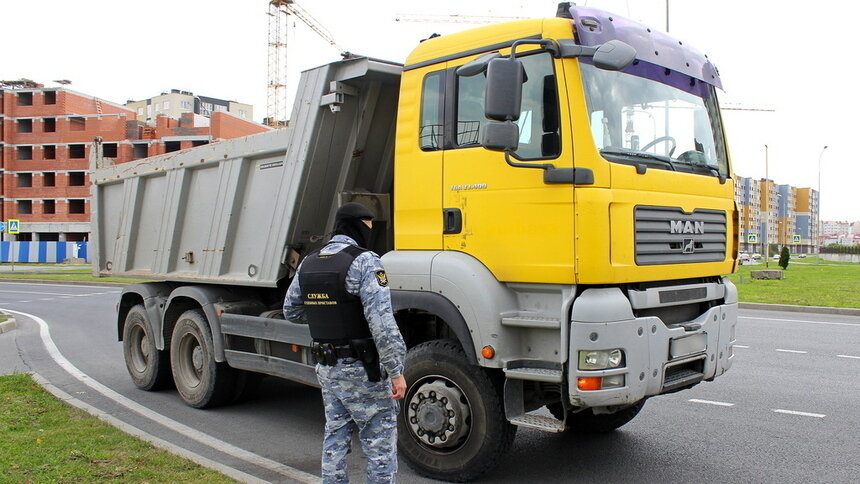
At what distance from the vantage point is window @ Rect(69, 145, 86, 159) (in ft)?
219

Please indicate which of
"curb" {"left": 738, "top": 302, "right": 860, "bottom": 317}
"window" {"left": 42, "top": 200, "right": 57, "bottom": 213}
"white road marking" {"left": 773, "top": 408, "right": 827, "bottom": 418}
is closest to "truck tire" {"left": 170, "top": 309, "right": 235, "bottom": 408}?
"white road marking" {"left": 773, "top": 408, "right": 827, "bottom": 418}

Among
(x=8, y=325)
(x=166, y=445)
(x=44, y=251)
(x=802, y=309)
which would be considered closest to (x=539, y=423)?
(x=166, y=445)

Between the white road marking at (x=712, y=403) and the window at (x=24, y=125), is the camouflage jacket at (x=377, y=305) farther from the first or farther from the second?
the window at (x=24, y=125)

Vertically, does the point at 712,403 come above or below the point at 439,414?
below

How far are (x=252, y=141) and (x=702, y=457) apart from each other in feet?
15.6

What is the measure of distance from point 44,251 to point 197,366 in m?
57.1

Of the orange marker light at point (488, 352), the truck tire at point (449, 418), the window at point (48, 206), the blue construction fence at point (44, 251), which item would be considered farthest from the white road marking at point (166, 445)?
the window at point (48, 206)

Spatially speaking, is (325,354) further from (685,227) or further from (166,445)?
(685,227)

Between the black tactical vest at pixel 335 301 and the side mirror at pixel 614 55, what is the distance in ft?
6.27

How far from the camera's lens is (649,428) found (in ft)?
20.4

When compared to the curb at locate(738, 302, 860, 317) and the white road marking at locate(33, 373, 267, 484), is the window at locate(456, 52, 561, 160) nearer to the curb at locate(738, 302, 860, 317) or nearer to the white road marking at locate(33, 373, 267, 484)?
the white road marking at locate(33, 373, 267, 484)

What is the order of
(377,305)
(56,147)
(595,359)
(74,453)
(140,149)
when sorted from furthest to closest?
1. (140,149)
2. (56,147)
3. (74,453)
4. (595,359)
5. (377,305)

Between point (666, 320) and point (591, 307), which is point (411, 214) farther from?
point (666, 320)

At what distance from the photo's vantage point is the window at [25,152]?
225 feet
